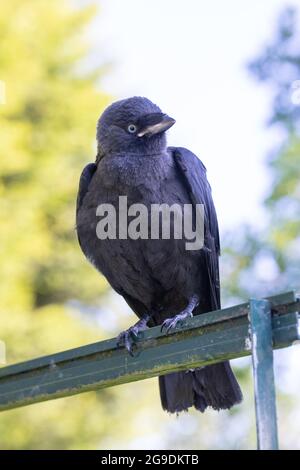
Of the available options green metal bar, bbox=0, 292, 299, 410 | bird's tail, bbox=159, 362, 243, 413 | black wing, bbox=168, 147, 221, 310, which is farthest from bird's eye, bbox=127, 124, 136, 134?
green metal bar, bbox=0, 292, 299, 410

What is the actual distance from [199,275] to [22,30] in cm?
1007

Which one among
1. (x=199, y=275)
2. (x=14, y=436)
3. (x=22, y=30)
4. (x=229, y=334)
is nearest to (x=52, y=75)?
(x=22, y=30)

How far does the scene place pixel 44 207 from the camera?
514 inches

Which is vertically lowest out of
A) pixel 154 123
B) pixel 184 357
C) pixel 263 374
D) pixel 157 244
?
pixel 263 374

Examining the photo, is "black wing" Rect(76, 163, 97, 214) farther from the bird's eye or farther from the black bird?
the bird's eye

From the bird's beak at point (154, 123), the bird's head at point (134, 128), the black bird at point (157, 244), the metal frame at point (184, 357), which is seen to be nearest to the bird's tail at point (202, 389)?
the black bird at point (157, 244)

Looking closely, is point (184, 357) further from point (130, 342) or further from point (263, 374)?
point (263, 374)

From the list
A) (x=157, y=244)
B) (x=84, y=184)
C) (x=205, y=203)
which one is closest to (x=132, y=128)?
(x=84, y=184)

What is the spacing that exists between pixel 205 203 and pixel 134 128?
0.70 meters

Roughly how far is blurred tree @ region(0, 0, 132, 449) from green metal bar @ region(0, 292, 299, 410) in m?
8.55

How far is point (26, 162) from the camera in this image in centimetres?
1265
